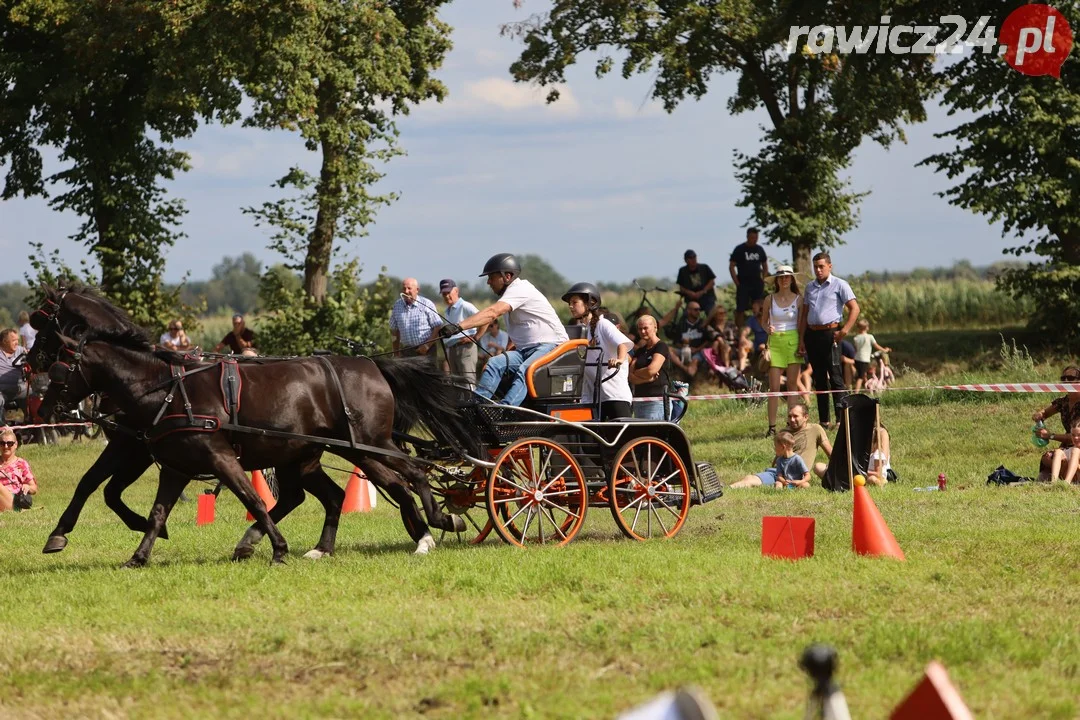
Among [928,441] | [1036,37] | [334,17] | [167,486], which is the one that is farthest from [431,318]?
[1036,37]

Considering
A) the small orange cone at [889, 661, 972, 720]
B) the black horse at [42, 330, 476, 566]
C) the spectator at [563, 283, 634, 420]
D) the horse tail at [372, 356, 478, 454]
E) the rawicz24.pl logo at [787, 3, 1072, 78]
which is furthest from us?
the rawicz24.pl logo at [787, 3, 1072, 78]

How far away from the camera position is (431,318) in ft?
59.4

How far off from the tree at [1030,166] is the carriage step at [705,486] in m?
13.2

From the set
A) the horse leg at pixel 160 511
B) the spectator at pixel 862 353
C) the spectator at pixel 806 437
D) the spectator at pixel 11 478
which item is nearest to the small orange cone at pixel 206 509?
the spectator at pixel 11 478

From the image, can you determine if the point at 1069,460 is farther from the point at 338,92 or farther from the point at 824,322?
the point at 338,92

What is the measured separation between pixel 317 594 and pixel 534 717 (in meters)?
3.15

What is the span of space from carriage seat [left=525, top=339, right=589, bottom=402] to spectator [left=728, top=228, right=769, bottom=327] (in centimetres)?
1375

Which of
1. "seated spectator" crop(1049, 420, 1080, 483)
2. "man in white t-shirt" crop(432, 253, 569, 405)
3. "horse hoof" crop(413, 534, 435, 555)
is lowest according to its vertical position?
"horse hoof" crop(413, 534, 435, 555)

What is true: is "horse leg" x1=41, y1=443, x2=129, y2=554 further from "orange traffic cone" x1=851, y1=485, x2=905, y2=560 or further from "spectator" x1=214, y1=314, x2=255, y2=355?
"spectator" x1=214, y1=314, x2=255, y2=355

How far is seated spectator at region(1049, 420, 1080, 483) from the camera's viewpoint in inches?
538

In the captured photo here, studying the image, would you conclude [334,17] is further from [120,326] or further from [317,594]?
[317,594]

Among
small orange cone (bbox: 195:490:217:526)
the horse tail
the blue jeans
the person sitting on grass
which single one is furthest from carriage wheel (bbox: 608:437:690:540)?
small orange cone (bbox: 195:490:217:526)

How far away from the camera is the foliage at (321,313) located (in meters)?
26.5

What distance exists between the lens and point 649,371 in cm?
1319
